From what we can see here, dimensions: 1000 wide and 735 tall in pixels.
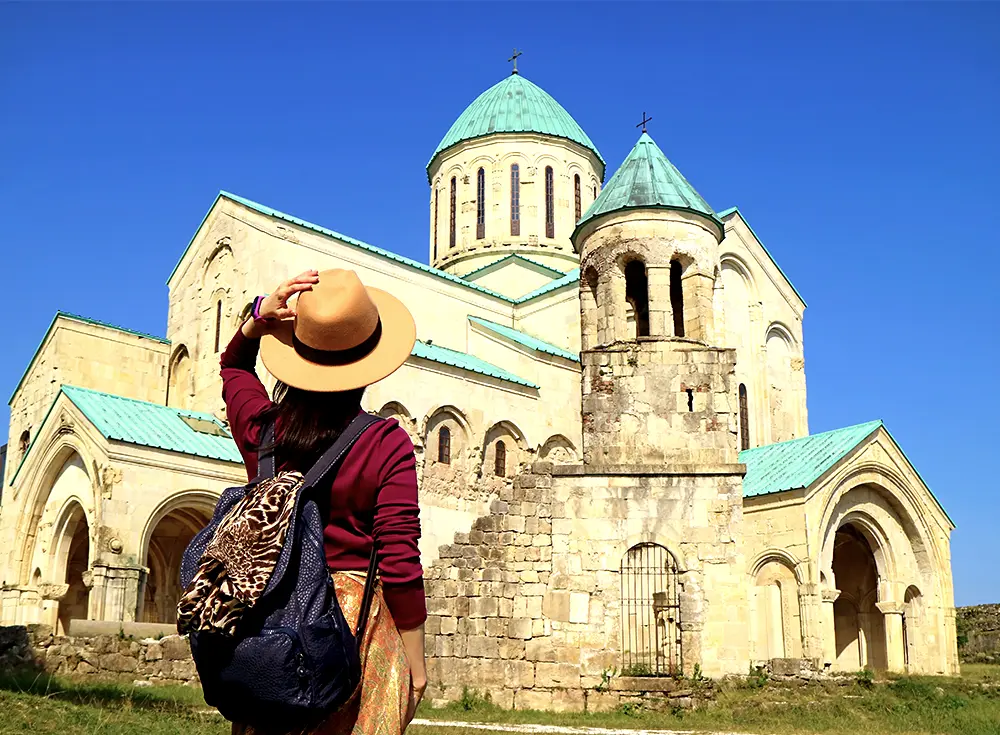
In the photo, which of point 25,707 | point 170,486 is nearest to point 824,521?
point 170,486

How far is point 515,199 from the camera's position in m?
26.6

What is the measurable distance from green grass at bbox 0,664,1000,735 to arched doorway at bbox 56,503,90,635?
897 cm

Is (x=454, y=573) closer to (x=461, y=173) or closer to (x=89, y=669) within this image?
(x=89, y=669)

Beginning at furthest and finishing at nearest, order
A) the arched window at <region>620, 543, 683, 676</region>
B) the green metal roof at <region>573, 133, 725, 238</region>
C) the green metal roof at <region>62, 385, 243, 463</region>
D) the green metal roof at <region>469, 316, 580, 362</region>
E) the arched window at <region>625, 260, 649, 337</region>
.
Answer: the green metal roof at <region>469, 316, 580, 362</region> < the green metal roof at <region>62, 385, 243, 463</region> < the arched window at <region>625, 260, 649, 337</region> < the green metal roof at <region>573, 133, 725, 238</region> < the arched window at <region>620, 543, 683, 676</region>

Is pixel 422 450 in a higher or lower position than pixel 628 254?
lower

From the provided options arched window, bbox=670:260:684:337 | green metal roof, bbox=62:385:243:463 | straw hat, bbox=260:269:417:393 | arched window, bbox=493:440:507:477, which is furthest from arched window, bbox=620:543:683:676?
straw hat, bbox=260:269:417:393

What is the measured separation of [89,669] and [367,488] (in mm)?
9620

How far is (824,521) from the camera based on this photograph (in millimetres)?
17516

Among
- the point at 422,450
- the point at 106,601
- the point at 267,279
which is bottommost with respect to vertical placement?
the point at 106,601

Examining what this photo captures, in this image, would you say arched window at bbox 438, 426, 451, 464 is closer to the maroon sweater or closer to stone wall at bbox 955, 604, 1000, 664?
stone wall at bbox 955, 604, 1000, 664

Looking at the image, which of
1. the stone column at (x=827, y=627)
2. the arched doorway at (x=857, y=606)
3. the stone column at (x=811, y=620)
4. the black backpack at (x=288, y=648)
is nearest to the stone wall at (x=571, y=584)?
the stone column at (x=811, y=620)

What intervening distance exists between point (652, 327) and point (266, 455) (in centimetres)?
1098

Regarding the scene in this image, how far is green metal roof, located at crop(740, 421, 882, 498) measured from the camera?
17734mm

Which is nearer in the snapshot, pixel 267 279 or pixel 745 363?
pixel 267 279
